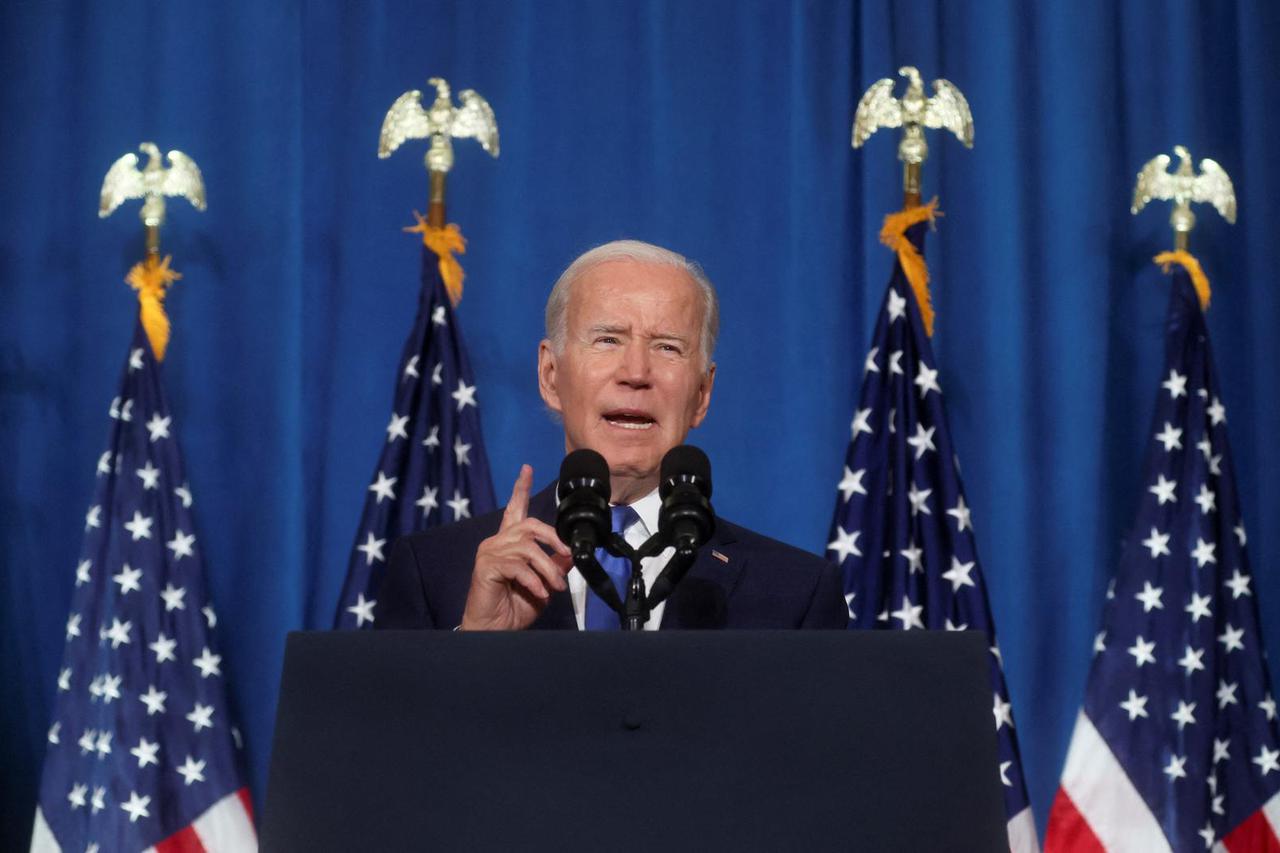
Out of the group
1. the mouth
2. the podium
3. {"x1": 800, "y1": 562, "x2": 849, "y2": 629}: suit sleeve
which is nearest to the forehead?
the mouth

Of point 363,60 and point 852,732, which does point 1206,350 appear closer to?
point 363,60

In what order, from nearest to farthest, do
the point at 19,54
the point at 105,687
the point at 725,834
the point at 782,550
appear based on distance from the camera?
the point at 725,834, the point at 782,550, the point at 105,687, the point at 19,54

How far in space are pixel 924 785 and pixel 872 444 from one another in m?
3.04

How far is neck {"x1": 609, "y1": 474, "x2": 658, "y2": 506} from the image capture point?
2275 millimetres

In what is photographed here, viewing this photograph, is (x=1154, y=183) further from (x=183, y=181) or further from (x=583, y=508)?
(x=583, y=508)

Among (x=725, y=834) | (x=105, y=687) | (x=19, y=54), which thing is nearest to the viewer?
(x=725, y=834)

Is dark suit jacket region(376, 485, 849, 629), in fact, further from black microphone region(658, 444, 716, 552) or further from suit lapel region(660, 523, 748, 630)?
black microphone region(658, 444, 716, 552)

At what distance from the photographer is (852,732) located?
1268 millimetres

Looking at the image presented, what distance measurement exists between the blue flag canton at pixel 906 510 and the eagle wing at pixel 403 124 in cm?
143

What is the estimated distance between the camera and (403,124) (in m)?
4.27

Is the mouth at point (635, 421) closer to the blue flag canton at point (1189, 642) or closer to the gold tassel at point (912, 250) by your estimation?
the gold tassel at point (912, 250)

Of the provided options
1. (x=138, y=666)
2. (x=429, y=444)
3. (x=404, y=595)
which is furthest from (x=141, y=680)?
(x=404, y=595)

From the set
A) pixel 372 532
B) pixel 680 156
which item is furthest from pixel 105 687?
pixel 680 156

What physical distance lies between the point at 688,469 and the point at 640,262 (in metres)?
0.74
